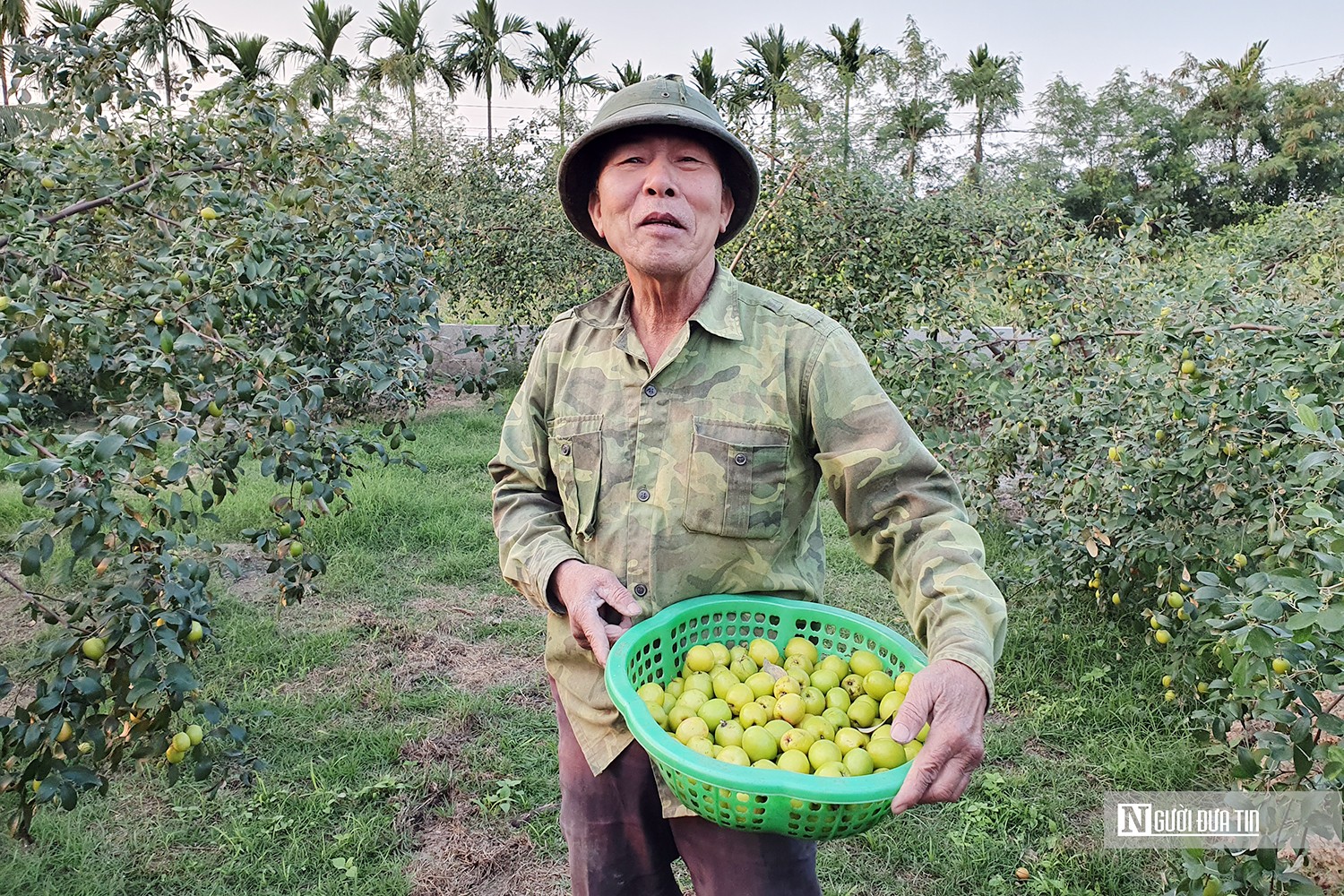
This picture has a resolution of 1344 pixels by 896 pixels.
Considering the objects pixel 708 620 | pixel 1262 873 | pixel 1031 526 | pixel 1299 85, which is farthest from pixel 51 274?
pixel 1299 85

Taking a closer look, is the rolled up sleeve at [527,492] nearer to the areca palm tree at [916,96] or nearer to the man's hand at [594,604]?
the man's hand at [594,604]

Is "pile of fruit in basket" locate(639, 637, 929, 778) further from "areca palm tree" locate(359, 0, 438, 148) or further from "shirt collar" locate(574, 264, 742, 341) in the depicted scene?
"areca palm tree" locate(359, 0, 438, 148)

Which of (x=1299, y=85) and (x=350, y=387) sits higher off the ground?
(x=1299, y=85)

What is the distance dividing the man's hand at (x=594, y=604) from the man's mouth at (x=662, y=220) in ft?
1.94

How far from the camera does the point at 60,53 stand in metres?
2.67

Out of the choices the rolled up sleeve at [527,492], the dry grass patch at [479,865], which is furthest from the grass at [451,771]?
the rolled up sleeve at [527,492]

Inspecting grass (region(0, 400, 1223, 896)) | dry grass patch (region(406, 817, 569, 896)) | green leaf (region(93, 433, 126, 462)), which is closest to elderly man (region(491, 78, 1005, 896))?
green leaf (region(93, 433, 126, 462))

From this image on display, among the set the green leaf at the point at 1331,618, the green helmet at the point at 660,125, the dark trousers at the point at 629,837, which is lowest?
the dark trousers at the point at 629,837

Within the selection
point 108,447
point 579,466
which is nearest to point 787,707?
point 579,466

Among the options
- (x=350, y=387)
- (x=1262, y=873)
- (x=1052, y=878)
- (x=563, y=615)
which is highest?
(x=350, y=387)

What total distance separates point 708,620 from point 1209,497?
76.8 inches

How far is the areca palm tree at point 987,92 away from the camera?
24.4m

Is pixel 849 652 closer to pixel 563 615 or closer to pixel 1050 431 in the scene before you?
pixel 563 615

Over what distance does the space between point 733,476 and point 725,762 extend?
0.49 m
